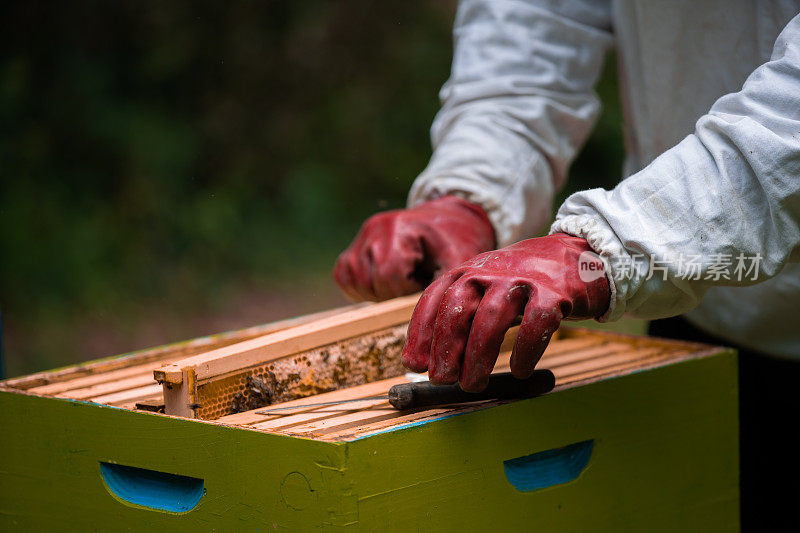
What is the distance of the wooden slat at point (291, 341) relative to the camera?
100cm

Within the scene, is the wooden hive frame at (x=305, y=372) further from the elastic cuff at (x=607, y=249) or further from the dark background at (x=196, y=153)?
the dark background at (x=196, y=153)

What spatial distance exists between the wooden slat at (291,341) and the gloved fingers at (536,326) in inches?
13.2

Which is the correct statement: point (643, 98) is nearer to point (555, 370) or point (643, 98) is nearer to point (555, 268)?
point (555, 370)

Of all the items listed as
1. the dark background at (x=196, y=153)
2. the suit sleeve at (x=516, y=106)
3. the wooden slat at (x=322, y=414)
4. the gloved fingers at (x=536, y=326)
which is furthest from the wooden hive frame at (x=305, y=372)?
the dark background at (x=196, y=153)

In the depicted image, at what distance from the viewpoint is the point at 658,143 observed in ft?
4.90

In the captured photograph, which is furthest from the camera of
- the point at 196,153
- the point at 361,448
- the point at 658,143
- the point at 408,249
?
the point at 196,153

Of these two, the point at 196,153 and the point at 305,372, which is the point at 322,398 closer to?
the point at 305,372

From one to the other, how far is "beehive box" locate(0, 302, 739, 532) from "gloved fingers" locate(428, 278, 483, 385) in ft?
0.17

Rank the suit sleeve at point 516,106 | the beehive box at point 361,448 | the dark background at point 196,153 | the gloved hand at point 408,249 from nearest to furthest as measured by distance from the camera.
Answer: the beehive box at point 361,448
the gloved hand at point 408,249
the suit sleeve at point 516,106
the dark background at point 196,153

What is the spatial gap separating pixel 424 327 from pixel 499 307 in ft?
0.30

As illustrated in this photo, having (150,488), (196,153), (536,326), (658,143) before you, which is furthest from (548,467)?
(196,153)

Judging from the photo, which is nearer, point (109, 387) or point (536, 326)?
point (536, 326)

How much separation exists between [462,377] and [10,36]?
4.45 m

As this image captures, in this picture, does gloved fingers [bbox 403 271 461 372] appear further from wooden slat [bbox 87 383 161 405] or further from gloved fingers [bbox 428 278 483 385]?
wooden slat [bbox 87 383 161 405]
